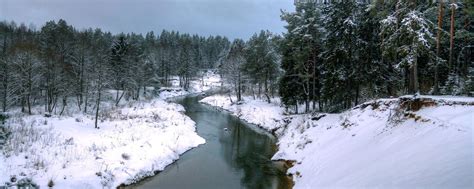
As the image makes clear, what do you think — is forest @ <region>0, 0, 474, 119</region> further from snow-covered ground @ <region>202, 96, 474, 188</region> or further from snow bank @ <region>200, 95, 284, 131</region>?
snow-covered ground @ <region>202, 96, 474, 188</region>

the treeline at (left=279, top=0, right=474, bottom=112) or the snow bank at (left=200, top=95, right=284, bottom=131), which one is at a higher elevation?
the treeline at (left=279, top=0, right=474, bottom=112)

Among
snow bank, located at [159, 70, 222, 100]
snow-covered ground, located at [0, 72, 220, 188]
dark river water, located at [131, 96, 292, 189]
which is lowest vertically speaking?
dark river water, located at [131, 96, 292, 189]

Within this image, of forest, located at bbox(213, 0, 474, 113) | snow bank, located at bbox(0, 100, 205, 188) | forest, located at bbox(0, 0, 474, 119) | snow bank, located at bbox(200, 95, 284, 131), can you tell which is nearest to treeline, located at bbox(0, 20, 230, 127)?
forest, located at bbox(0, 0, 474, 119)

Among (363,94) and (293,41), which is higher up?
(293,41)

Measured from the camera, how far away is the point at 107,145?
66.6 ft

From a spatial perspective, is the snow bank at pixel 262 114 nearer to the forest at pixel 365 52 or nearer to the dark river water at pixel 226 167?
the forest at pixel 365 52

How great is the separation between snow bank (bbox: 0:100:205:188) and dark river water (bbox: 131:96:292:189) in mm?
953

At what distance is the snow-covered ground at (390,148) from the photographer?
890 cm

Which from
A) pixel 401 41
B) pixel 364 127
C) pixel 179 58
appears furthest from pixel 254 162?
pixel 179 58

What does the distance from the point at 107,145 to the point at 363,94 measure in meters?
22.1

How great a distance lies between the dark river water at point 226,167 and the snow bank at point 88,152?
3.13 feet

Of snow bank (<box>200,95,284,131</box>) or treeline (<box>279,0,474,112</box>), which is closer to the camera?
treeline (<box>279,0,474,112</box>)

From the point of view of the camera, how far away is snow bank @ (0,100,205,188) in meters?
14.8

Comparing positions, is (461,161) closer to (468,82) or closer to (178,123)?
(468,82)
